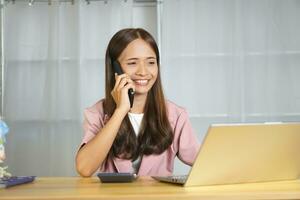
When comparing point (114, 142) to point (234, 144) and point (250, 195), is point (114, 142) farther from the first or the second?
point (250, 195)

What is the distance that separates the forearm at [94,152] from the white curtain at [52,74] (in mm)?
1535

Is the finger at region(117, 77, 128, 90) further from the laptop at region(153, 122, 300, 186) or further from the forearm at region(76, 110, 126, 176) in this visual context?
the laptop at region(153, 122, 300, 186)

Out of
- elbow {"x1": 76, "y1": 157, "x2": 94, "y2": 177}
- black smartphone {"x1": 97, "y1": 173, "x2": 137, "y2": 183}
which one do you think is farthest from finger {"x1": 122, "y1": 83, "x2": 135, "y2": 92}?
black smartphone {"x1": 97, "y1": 173, "x2": 137, "y2": 183}

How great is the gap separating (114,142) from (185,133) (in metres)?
0.27

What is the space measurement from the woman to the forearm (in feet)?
0.36

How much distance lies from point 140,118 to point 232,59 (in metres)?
1.42

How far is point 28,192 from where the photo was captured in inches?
37.4

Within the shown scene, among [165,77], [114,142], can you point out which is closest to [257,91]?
[165,77]

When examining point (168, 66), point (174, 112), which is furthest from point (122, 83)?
point (168, 66)

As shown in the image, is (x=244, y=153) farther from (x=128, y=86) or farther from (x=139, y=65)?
(x=139, y=65)

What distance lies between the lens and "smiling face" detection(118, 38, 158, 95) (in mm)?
1656

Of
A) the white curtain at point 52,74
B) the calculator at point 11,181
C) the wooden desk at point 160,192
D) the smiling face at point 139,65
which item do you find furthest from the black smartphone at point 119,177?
the white curtain at point 52,74

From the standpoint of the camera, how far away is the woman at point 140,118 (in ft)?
5.21

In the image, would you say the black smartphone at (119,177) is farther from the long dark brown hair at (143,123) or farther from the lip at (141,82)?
the lip at (141,82)
